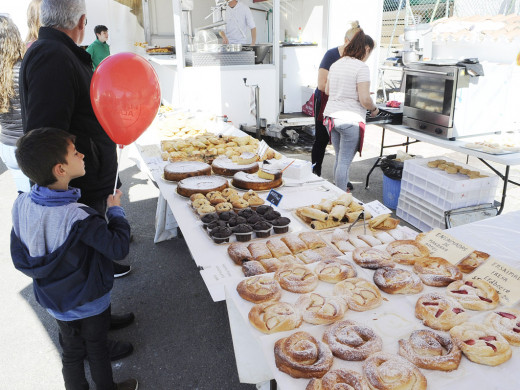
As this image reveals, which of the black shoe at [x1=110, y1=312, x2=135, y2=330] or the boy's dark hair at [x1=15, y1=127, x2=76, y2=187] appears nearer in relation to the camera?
the boy's dark hair at [x1=15, y1=127, x2=76, y2=187]

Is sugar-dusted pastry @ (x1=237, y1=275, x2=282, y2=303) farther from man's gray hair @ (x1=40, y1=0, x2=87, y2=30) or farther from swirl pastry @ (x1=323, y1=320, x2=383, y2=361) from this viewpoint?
man's gray hair @ (x1=40, y1=0, x2=87, y2=30)

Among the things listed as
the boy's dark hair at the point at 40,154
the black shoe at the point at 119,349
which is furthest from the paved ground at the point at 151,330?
the boy's dark hair at the point at 40,154

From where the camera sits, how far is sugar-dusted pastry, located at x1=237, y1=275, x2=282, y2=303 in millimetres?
1463

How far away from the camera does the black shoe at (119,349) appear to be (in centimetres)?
252

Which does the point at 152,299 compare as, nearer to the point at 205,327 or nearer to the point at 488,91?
the point at 205,327

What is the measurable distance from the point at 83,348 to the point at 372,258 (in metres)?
1.50

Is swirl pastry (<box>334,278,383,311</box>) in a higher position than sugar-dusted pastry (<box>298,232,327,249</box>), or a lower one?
higher

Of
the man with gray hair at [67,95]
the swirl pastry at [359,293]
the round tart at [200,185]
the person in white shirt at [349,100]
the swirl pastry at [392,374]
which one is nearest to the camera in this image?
the swirl pastry at [392,374]

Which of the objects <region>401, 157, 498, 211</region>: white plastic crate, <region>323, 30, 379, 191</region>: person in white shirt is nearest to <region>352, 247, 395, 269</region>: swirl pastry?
<region>401, 157, 498, 211</region>: white plastic crate

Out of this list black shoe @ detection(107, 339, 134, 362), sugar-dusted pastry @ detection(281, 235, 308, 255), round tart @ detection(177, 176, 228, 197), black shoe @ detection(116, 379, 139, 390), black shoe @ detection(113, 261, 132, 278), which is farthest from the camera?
black shoe @ detection(113, 261, 132, 278)

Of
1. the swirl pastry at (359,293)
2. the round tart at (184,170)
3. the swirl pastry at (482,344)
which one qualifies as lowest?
the swirl pastry at (482,344)

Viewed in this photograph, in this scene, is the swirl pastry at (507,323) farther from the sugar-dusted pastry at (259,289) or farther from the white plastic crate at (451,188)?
the white plastic crate at (451,188)

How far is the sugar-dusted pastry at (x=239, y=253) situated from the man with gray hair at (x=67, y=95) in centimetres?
83

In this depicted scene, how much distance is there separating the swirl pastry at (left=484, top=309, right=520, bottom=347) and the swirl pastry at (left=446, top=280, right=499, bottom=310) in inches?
1.7
